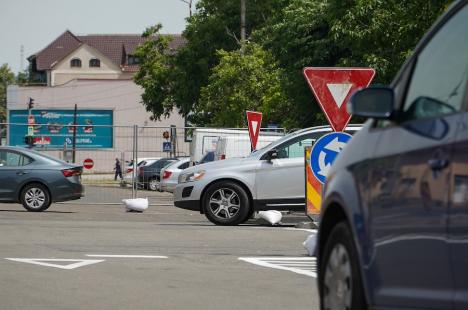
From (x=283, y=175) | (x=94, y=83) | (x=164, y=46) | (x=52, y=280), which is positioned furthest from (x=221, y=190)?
(x=94, y=83)

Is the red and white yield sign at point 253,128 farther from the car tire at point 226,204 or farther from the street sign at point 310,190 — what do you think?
the street sign at point 310,190

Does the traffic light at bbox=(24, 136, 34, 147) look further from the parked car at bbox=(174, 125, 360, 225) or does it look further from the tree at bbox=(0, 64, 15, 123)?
the tree at bbox=(0, 64, 15, 123)

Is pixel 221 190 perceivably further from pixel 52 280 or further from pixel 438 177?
pixel 438 177

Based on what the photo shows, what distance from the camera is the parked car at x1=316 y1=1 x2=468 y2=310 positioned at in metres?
4.70

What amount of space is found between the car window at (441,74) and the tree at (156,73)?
62.7 meters

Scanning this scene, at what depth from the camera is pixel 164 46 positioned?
71188mm

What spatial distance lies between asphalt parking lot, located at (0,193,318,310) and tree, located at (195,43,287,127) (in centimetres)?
3343

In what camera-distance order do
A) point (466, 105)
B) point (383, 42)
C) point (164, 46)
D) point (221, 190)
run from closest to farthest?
1. point (466, 105)
2. point (221, 190)
3. point (383, 42)
4. point (164, 46)

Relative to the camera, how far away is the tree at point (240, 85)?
171 ft

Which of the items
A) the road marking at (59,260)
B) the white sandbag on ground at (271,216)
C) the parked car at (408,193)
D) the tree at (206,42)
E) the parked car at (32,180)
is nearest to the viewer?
the parked car at (408,193)

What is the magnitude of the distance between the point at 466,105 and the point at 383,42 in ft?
81.0

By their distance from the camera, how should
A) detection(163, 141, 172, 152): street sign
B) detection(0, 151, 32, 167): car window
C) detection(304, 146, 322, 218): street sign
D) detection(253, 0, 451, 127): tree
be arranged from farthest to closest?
detection(163, 141, 172, 152): street sign < detection(0, 151, 32, 167): car window < detection(253, 0, 451, 127): tree < detection(304, 146, 322, 218): street sign

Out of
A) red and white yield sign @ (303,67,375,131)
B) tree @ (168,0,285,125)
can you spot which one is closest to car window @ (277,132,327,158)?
red and white yield sign @ (303,67,375,131)

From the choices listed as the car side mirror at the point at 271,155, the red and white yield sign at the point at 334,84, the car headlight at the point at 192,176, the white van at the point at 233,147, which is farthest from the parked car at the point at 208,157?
the red and white yield sign at the point at 334,84
